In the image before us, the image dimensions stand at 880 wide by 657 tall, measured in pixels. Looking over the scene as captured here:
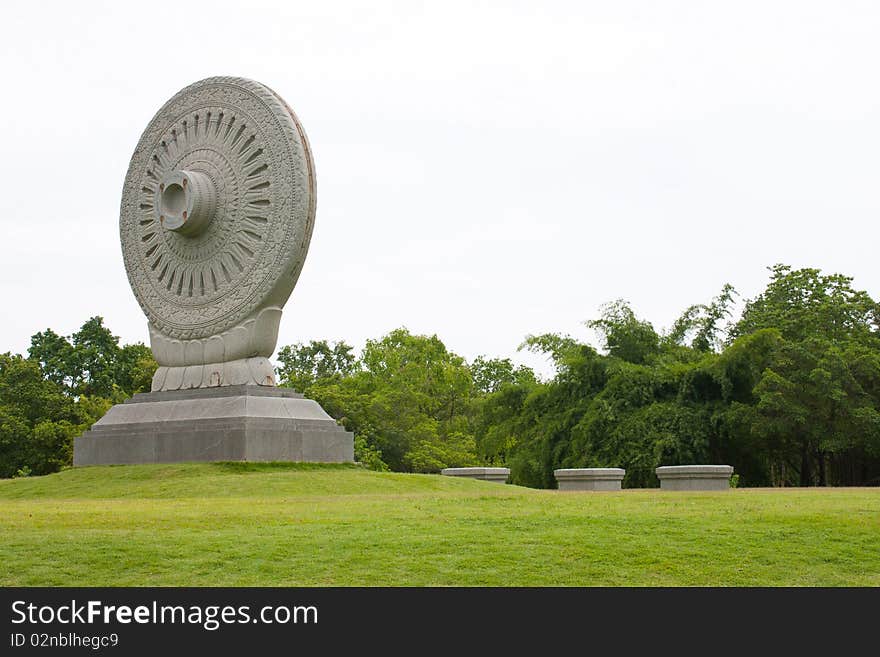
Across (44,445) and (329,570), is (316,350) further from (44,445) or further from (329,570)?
(329,570)

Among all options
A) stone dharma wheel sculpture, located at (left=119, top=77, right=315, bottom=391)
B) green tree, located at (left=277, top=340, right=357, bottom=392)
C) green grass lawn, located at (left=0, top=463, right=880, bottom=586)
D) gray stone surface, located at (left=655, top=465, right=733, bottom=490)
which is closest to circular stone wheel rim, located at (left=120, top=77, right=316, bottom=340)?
stone dharma wheel sculpture, located at (left=119, top=77, right=315, bottom=391)

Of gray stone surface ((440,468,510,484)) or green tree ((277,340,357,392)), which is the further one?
green tree ((277,340,357,392))

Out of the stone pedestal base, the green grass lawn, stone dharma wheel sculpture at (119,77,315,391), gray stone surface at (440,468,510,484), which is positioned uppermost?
stone dharma wheel sculpture at (119,77,315,391)

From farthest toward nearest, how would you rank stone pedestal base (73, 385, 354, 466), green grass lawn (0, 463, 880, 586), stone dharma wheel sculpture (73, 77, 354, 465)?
1. stone dharma wheel sculpture (73, 77, 354, 465)
2. stone pedestal base (73, 385, 354, 466)
3. green grass lawn (0, 463, 880, 586)

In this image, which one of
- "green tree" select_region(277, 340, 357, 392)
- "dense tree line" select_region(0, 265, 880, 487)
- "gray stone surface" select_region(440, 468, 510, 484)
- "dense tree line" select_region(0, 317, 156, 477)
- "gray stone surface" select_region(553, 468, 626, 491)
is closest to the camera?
"gray stone surface" select_region(553, 468, 626, 491)

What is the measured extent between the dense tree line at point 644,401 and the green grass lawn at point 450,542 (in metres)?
11.4

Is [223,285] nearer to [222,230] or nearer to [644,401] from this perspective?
[222,230]

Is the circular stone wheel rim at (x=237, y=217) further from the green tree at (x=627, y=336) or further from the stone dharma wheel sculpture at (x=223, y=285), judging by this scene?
the green tree at (x=627, y=336)

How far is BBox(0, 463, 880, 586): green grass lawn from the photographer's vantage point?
30.0ft

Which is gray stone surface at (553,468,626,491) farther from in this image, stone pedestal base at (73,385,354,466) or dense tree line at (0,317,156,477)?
dense tree line at (0,317,156,477)

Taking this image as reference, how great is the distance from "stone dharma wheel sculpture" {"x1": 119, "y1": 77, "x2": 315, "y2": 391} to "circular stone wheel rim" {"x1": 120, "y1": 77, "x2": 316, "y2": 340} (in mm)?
26

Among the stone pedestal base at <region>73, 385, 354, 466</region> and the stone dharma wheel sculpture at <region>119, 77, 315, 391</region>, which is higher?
the stone dharma wheel sculpture at <region>119, 77, 315, 391</region>

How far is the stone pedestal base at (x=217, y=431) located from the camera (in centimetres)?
2022
